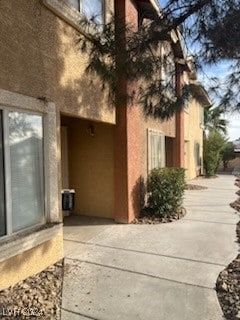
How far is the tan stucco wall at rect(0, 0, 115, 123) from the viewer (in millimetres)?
4711

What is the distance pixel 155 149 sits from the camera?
12023mm

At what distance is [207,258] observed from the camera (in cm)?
607

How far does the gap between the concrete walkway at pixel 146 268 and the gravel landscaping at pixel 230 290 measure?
0.10 meters

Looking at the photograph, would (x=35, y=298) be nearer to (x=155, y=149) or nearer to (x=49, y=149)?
(x=49, y=149)

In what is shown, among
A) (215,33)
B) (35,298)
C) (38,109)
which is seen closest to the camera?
(35,298)

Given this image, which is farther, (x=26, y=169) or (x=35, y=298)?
(x=26, y=169)

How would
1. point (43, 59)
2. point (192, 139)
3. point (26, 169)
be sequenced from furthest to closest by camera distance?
point (192, 139) → point (43, 59) → point (26, 169)

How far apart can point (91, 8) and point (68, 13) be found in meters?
1.29

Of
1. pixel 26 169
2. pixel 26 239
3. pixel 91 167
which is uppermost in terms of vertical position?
pixel 26 169

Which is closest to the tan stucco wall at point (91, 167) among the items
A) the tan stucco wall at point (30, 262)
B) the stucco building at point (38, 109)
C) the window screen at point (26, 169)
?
the stucco building at point (38, 109)

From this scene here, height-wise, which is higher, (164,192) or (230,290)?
(164,192)

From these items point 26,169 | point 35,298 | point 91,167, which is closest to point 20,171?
point 26,169

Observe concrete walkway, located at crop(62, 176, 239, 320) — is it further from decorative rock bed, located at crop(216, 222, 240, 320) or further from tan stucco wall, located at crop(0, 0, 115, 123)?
tan stucco wall, located at crop(0, 0, 115, 123)

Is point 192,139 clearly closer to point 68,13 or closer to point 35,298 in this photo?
point 68,13
